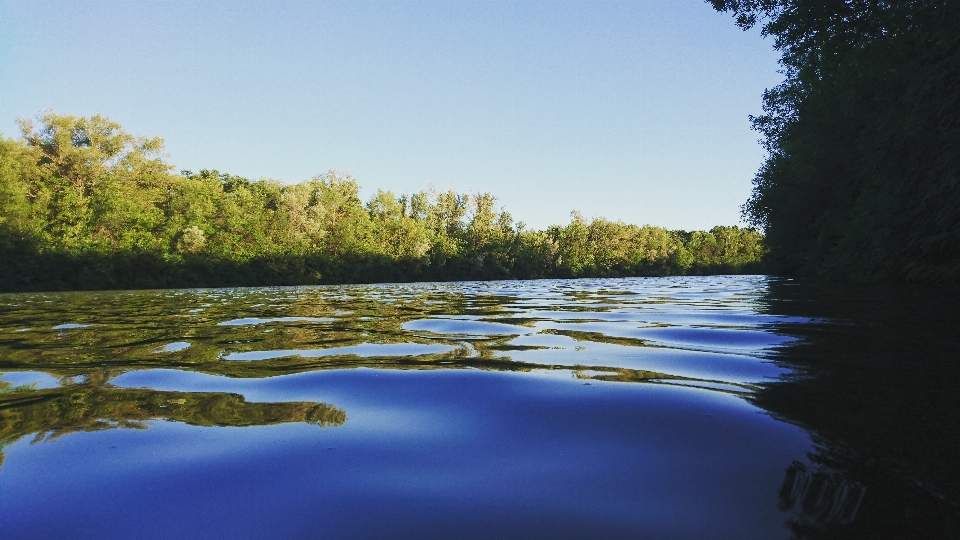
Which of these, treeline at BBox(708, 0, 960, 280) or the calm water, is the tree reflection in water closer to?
the calm water

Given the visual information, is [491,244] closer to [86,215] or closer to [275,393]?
[86,215]

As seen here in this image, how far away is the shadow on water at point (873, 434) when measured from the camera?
40.8 inches

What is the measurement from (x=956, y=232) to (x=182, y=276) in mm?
37273

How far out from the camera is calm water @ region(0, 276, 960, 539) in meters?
1.09

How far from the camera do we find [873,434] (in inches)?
59.5

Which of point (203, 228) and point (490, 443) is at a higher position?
point (203, 228)

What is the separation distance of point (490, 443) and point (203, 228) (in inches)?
1697

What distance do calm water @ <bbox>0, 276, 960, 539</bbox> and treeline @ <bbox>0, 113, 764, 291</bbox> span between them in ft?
97.7

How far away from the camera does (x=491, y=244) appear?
2324 inches

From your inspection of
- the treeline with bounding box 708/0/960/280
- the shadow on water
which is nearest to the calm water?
the shadow on water

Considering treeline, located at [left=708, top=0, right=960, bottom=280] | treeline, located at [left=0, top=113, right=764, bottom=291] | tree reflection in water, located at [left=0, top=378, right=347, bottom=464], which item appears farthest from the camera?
treeline, located at [left=0, top=113, right=764, bottom=291]

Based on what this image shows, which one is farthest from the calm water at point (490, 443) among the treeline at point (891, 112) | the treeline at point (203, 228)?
the treeline at point (203, 228)

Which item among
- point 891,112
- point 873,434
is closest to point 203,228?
point 891,112

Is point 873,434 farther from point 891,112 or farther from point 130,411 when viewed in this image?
point 891,112
